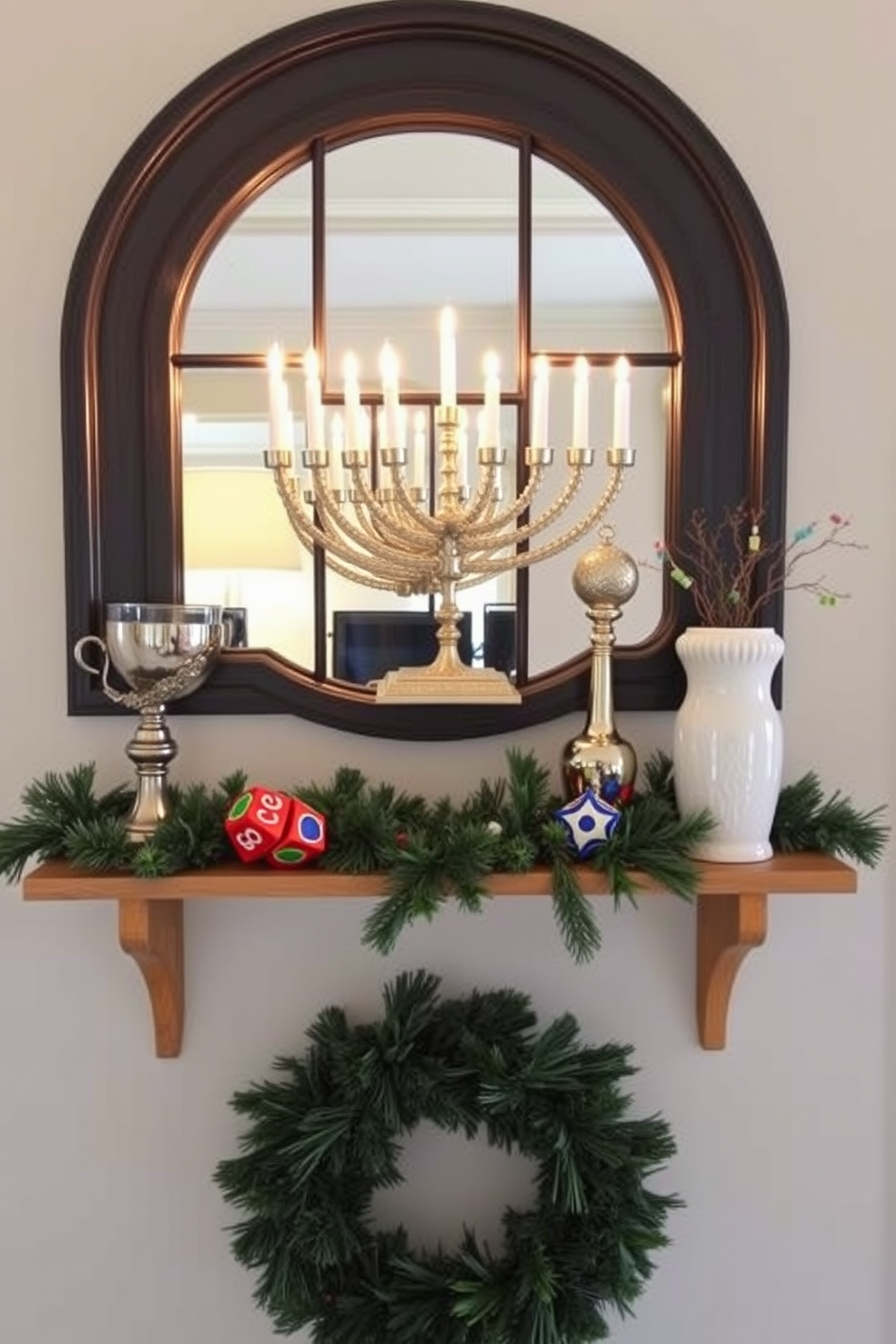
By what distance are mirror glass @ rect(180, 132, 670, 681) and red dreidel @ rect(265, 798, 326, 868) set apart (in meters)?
0.19

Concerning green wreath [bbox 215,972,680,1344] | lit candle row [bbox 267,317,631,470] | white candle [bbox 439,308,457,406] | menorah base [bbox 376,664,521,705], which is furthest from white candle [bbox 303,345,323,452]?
green wreath [bbox 215,972,680,1344]

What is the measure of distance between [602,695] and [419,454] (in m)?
0.29

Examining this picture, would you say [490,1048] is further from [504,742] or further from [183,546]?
[183,546]

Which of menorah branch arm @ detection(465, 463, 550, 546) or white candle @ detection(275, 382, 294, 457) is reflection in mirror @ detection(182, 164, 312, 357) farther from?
menorah branch arm @ detection(465, 463, 550, 546)

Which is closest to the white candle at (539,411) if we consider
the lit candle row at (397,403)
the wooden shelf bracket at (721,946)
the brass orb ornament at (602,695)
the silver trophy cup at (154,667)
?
the lit candle row at (397,403)

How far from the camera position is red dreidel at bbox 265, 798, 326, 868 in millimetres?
794

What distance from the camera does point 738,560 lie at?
0.92m

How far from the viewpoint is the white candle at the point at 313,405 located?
86cm

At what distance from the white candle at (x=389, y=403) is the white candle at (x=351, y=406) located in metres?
0.03

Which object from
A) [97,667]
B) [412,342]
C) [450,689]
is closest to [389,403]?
[412,342]

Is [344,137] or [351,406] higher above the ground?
[344,137]

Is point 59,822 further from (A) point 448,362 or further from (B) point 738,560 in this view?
(B) point 738,560

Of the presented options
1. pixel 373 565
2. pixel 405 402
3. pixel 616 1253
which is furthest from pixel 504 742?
pixel 616 1253

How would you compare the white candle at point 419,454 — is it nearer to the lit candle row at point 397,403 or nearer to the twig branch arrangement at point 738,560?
the lit candle row at point 397,403
